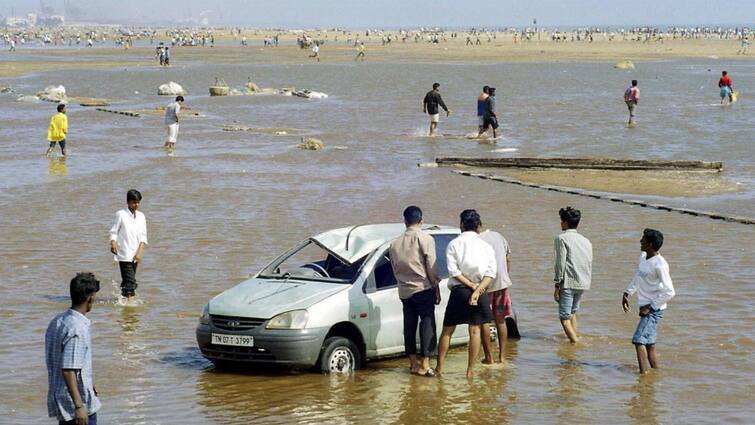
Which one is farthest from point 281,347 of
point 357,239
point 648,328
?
point 648,328

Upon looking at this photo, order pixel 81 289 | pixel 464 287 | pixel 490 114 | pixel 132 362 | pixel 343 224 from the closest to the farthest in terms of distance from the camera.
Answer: pixel 81 289, pixel 464 287, pixel 132 362, pixel 343 224, pixel 490 114

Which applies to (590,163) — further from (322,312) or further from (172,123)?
(322,312)

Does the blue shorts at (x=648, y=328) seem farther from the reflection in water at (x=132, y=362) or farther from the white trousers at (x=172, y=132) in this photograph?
the white trousers at (x=172, y=132)

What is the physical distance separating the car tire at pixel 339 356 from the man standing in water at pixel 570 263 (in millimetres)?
2219

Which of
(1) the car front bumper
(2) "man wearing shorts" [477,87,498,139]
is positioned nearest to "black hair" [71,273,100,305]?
(1) the car front bumper

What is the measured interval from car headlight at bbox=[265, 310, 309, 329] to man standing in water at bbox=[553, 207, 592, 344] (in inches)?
108

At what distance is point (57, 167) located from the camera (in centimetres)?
2809

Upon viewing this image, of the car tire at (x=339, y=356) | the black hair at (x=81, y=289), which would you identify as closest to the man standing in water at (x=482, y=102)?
the car tire at (x=339, y=356)

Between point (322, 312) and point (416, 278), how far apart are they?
0.92 metres

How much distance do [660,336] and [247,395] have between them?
186 inches

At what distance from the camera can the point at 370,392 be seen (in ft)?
35.2

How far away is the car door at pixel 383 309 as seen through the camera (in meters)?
11.3

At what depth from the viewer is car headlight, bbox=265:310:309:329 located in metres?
10.8

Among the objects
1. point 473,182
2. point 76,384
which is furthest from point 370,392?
point 473,182
